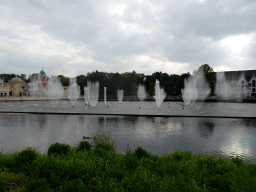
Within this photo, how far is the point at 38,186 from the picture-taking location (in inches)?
151

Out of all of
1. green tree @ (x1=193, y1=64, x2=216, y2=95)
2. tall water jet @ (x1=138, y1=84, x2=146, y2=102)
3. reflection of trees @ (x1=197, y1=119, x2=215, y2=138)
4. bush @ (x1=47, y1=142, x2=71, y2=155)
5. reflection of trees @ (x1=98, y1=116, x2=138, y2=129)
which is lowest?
reflection of trees @ (x1=197, y1=119, x2=215, y2=138)

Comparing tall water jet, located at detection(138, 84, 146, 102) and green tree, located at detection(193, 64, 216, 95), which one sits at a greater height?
green tree, located at detection(193, 64, 216, 95)

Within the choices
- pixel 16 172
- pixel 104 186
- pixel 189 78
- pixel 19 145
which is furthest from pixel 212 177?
pixel 189 78

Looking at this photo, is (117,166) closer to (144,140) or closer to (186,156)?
(186,156)

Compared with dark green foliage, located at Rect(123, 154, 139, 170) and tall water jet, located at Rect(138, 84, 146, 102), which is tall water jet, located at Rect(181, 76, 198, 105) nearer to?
tall water jet, located at Rect(138, 84, 146, 102)

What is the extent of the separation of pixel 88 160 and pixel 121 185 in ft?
4.96

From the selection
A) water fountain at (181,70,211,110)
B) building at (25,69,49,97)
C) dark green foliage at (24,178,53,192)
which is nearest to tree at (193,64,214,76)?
water fountain at (181,70,211,110)

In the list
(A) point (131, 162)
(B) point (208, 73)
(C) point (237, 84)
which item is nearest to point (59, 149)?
(A) point (131, 162)

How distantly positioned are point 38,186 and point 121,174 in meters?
1.76

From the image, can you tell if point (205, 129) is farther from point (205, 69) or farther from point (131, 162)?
point (205, 69)

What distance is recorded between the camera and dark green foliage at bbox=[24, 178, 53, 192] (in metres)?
3.65

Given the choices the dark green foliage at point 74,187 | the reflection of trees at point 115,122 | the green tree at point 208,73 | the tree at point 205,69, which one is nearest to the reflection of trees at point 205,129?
the reflection of trees at point 115,122

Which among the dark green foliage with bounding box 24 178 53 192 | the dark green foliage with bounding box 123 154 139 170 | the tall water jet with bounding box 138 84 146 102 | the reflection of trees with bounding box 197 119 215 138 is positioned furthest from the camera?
the tall water jet with bounding box 138 84 146 102

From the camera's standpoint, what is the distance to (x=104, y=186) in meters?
3.90
